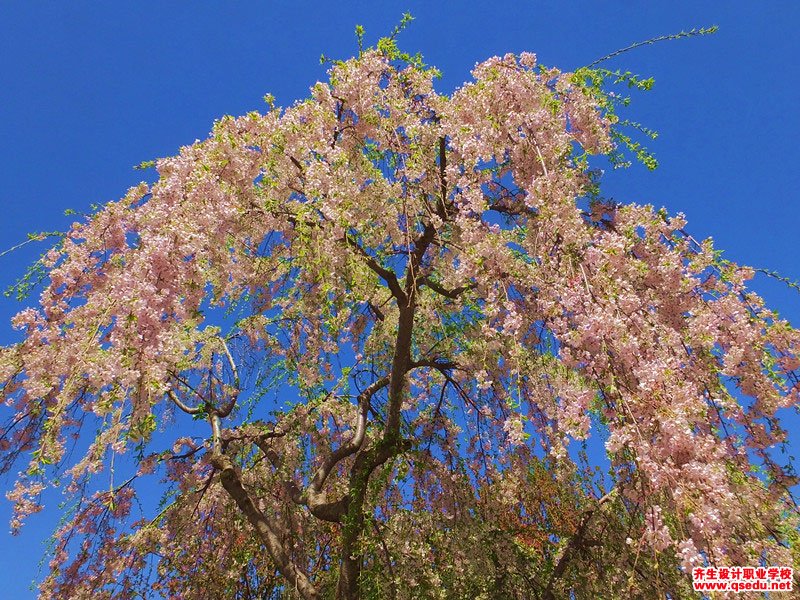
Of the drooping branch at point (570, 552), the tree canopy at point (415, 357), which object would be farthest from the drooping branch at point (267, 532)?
the drooping branch at point (570, 552)

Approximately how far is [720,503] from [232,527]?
21.5 feet

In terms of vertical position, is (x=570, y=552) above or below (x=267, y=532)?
below

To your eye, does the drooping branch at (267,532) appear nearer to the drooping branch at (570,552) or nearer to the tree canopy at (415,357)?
the tree canopy at (415,357)

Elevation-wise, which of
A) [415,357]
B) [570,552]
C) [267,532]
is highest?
[415,357]

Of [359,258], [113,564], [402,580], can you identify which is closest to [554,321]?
[359,258]

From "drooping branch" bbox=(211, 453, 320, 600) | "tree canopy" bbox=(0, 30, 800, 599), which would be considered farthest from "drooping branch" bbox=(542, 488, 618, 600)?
"drooping branch" bbox=(211, 453, 320, 600)

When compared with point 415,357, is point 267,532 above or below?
below

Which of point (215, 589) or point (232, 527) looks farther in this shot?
point (232, 527)

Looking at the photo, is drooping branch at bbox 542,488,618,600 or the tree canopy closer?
the tree canopy

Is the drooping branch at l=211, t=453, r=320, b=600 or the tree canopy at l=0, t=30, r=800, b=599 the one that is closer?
the tree canopy at l=0, t=30, r=800, b=599

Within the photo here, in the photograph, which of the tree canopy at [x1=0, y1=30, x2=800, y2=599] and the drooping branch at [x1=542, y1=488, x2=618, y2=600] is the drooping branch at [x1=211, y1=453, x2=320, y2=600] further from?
the drooping branch at [x1=542, y1=488, x2=618, y2=600]

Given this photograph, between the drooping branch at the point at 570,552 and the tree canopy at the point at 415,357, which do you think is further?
the drooping branch at the point at 570,552

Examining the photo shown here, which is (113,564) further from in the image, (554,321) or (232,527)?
(554,321)

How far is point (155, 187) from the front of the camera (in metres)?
4.90
